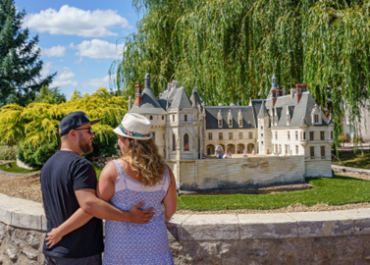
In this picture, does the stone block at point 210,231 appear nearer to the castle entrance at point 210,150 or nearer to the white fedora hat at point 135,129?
the white fedora hat at point 135,129

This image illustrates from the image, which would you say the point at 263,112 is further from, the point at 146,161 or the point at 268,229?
the point at 146,161

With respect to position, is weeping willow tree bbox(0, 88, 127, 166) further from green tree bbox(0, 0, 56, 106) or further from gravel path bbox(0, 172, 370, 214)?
green tree bbox(0, 0, 56, 106)

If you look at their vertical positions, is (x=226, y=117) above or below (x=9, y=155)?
above

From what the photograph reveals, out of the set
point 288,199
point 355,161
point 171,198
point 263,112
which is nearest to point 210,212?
point 288,199

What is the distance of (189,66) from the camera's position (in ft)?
56.0

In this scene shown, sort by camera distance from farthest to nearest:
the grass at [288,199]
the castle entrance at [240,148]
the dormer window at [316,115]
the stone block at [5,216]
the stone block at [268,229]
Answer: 1. the castle entrance at [240,148]
2. the dormer window at [316,115]
3. the grass at [288,199]
4. the stone block at [5,216]
5. the stone block at [268,229]

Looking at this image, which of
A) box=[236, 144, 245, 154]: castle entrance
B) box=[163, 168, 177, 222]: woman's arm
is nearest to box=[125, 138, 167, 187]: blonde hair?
box=[163, 168, 177, 222]: woman's arm

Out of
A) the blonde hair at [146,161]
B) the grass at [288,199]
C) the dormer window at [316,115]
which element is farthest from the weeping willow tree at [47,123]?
the blonde hair at [146,161]

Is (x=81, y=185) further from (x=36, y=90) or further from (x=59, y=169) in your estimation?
(x=36, y=90)

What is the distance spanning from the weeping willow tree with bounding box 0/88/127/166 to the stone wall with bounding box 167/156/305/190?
5162 millimetres

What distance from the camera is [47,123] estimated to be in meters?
13.5

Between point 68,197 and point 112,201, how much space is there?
342mm

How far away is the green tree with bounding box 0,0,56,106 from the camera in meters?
27.7

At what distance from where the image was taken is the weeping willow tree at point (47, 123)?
13.8 metres
